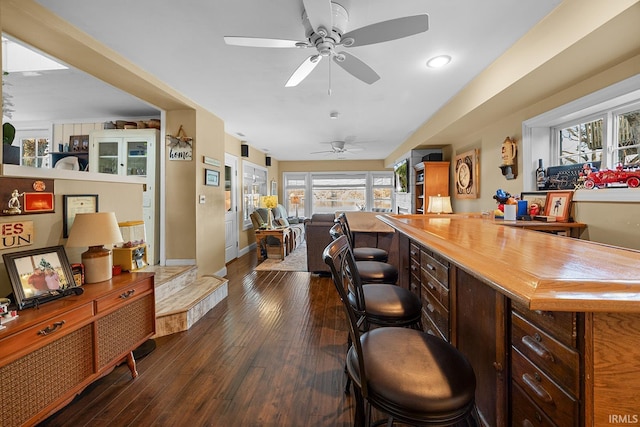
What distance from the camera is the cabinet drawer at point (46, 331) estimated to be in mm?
1270

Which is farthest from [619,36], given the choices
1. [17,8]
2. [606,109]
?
[17,8]

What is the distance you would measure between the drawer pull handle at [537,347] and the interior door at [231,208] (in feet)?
17.2

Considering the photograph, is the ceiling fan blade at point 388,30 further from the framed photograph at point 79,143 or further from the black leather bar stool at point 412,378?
the framed photograph at point 79,143

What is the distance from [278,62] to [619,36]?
8.25 feet

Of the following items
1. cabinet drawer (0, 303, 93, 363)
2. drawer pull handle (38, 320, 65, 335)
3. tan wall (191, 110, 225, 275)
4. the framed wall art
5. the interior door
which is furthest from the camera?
the interior door

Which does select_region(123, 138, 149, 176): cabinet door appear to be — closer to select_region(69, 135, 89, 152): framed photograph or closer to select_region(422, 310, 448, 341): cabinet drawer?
select_region(69, 135, 89, 152): framed photograph

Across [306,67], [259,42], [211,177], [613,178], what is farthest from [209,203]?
[613,178]

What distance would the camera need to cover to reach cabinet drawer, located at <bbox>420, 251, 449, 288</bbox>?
1504mm

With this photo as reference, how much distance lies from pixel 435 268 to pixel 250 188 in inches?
230

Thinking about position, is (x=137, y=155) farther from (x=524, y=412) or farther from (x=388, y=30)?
(x=524, y=412)

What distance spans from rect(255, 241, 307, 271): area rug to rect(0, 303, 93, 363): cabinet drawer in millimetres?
3349

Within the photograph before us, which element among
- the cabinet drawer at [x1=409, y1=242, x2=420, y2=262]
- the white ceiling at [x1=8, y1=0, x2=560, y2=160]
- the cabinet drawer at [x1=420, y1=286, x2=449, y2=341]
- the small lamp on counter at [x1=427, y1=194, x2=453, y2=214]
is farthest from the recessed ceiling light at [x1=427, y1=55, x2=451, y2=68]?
the small lamp on counter at [x1=427, y1=194, x2=453, y2=214]

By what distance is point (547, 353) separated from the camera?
0.78 m

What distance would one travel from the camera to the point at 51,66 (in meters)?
2.90
